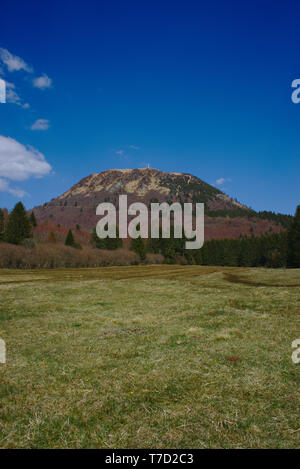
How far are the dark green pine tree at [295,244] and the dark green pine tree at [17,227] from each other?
76477 mm

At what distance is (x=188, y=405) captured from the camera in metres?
5.75

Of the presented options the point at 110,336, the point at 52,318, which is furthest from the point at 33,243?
the point at 110,336

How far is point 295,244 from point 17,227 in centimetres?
7931

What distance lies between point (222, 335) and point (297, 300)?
9.34 meters

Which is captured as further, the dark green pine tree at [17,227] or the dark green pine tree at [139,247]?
the dark green pine tree at [139,247]

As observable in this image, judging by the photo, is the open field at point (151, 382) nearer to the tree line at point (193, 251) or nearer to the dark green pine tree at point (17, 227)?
the dark green pine tree at point (17, 227)

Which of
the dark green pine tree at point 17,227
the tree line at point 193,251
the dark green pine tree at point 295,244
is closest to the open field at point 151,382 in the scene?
the dark green pine tree at point 295,244

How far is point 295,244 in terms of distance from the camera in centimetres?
6681

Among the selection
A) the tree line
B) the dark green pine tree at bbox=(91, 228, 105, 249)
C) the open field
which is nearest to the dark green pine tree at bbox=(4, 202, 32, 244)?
the tree line

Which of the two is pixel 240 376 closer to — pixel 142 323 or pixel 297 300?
pixel 142 323

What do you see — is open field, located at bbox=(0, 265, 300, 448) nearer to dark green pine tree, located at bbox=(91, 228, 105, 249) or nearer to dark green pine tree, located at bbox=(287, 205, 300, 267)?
dark green pine tree, located at bbox=(287, 205, 300, 267)

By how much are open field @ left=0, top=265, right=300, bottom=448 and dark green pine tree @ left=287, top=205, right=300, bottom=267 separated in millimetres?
60531

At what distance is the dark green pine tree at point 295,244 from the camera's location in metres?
66.1

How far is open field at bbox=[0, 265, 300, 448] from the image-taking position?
4875mm
